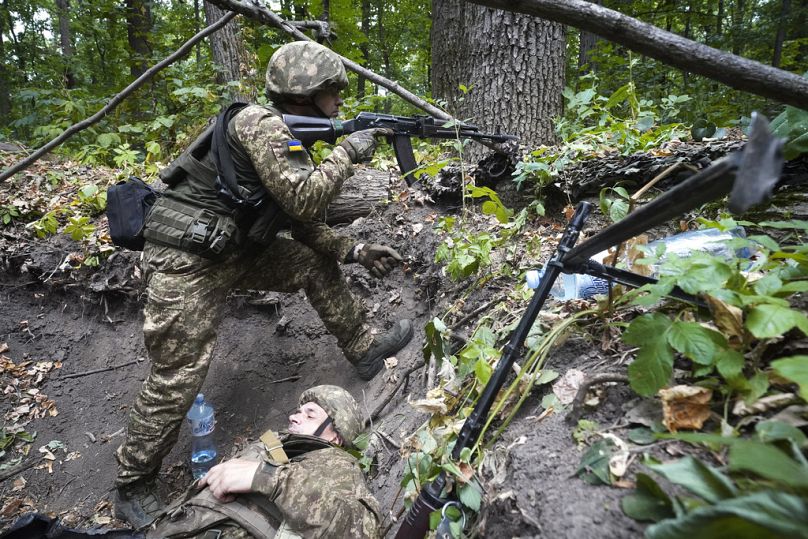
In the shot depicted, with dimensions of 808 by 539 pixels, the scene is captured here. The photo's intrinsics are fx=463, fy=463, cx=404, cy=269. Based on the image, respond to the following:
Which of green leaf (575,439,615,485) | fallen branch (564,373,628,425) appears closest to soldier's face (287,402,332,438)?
fallen branch (564,373,628,425)

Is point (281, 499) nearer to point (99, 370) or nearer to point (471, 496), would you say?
point (471, 496)

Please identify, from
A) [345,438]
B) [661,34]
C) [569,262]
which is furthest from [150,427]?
[661,34]

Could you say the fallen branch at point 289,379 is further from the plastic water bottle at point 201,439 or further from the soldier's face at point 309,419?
the soldier's face at point 309,419

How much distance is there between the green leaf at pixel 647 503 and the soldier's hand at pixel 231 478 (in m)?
1.81

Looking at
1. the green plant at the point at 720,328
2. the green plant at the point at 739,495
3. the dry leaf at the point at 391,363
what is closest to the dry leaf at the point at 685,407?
the green plant at the point at 720,328

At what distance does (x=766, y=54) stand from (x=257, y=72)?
9443 mm

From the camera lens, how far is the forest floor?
3.54m

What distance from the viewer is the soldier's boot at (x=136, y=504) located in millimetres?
3238

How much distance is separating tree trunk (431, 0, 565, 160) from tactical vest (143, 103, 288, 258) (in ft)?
7.52

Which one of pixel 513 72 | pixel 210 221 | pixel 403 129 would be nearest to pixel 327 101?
pixel 403 129

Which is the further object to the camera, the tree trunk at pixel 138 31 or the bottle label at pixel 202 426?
the tree trunk at pixel 138 31

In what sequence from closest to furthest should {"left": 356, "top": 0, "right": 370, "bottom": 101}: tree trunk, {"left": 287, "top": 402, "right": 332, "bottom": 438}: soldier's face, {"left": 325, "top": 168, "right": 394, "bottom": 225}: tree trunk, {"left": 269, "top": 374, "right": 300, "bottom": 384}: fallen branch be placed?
{"left": 287, "top": 402, "right": 332, "bottom": 438}: soldier's face → {"left": 269, "top": 374, "right": 300, "bottom": 384}: fallen branch → {"left": 325, "top": 168, "right": 394, "bottom": 225}: tree trunk → {"left": 356, "top": 0, "right": 370, "bottom": 101}: tree trunk

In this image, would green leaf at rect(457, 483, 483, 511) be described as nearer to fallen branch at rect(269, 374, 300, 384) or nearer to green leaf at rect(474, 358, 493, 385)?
green leaf at rect(474, 358, 493, 385)

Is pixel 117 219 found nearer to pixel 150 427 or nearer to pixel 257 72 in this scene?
pixel 150 427
